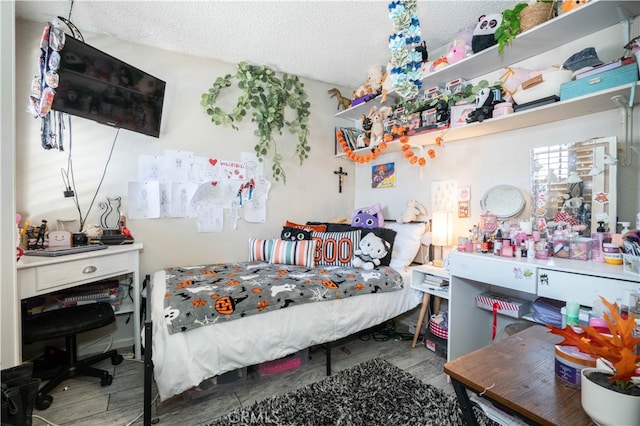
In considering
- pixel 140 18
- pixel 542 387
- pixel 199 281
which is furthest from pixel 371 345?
pixel 140 18

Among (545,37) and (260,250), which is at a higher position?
(545,37)

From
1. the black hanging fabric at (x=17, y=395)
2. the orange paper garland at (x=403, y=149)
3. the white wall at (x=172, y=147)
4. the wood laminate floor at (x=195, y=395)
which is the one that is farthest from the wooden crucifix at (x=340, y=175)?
the black hanging fabric at (x=17, y=395)

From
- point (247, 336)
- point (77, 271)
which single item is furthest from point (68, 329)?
point (247, 336)

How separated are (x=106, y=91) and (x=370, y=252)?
7.26ft

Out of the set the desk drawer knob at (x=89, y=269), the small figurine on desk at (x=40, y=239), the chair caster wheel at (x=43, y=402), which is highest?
the small figurine on desk at (x=40, y=239)

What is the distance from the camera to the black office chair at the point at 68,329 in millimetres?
1560

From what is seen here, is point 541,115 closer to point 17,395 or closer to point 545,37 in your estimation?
point 545,37

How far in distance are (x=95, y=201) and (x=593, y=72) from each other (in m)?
3.27

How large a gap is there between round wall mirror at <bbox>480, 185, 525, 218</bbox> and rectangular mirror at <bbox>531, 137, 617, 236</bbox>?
9 cm

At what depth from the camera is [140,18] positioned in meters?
1.99

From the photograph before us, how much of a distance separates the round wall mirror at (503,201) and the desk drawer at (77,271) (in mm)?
2665

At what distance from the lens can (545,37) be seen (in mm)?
1698

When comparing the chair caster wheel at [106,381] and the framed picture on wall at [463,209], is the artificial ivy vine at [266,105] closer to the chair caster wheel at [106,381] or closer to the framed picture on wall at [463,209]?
the framed picture on wall at [463,209]

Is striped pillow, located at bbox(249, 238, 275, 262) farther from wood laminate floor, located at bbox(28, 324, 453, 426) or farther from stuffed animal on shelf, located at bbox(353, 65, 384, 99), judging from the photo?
stuffed animal on shelf, located at bbox(353, 65, 384, 99)
